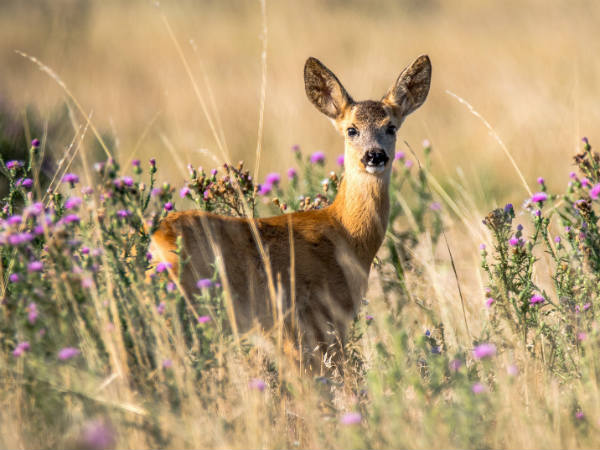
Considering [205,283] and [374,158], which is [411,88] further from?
[205,283]

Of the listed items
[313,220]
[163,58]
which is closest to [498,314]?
[313,220]

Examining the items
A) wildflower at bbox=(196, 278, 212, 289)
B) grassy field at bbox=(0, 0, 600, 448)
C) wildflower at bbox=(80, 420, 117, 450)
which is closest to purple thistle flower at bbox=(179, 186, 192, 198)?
grassy field at bbox=(0, 0, 600, 448)

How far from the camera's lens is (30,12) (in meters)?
18.4

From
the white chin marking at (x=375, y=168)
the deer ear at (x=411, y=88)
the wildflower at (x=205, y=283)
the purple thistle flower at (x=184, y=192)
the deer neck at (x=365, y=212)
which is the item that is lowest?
the wildflower at (x=205, y=283)

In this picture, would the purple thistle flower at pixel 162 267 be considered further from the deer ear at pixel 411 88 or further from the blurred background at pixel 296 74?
the blurred background at pixel 296 74

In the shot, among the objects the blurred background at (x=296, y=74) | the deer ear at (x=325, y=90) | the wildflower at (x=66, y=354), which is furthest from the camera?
the blurred background at (x=296, y=74)

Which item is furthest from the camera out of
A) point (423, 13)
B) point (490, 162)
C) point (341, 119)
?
point (423, 13)

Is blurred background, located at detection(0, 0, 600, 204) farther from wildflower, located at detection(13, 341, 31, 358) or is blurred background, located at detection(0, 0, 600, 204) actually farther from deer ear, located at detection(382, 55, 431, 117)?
wildflower, located at detection(13, 341, 31, 358)

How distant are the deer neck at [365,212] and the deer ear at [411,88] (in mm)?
653

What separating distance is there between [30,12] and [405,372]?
681 inches

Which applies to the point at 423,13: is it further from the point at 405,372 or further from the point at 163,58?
the point at 405,372

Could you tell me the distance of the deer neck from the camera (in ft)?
16.4

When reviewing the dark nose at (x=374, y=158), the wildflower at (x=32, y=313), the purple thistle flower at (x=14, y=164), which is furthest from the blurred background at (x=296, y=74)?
the wildflower at (x=32, y=313)

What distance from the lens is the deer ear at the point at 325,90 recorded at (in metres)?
5.36
